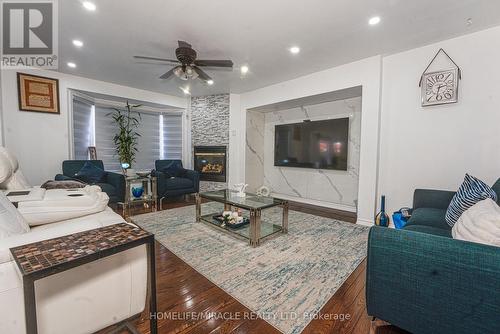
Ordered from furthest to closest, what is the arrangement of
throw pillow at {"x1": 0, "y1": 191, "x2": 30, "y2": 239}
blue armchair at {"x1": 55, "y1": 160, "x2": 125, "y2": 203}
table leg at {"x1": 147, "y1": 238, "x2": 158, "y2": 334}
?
blue armchair at {"x1": 55, "y1": 160, "x2": 125, "y2": 203}, table leg at {"x1": 147, "y1": 238, "x2": 158, "y2": 334}, throw pillow at {"x1": 0, "y1": 191, "x2": 30, "y2": 239}

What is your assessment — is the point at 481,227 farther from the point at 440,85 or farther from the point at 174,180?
the point at 174,180

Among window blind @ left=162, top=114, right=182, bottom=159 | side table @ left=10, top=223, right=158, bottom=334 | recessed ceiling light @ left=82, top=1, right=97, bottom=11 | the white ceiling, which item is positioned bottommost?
side table @ left=10, top=223, right=158, bottom=334

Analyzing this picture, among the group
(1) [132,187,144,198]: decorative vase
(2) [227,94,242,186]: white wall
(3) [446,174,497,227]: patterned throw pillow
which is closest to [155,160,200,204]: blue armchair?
(1) [132,187,144,198]: decorative vase

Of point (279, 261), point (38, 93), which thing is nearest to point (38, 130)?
point (38, 93)

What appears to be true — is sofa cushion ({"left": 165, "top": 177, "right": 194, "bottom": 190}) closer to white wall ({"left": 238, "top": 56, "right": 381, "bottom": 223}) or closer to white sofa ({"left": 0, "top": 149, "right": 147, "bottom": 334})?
white sofa ({"left": 0, "top": 149, "right": 147, "bottom": 334})

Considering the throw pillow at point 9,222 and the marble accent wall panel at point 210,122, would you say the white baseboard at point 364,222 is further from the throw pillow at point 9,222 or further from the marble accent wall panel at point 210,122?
the throw pillow at point 9,222

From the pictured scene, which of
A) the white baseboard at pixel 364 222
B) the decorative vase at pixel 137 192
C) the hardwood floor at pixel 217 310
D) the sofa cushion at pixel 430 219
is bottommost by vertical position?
the hardwood floor at pixel 217 310

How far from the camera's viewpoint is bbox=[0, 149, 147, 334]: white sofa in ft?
2.72

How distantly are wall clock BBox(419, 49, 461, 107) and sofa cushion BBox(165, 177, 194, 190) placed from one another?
13.4 ft

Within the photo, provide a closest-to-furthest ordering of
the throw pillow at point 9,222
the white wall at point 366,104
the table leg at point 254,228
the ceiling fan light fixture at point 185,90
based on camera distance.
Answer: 1. the throw pillow at point 9,222
2. the table leg at point 254,228
3. the white wall at point 366,104
4. the ceiling fan light fixture at point 185,90

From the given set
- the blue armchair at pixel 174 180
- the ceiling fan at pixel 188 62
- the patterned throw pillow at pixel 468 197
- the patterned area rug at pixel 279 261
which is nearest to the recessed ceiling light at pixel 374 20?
the ceiling fan at pixel 188 62

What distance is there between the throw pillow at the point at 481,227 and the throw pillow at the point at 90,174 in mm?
4390

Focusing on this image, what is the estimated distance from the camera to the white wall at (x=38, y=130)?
336cm

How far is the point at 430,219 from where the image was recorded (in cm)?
196
